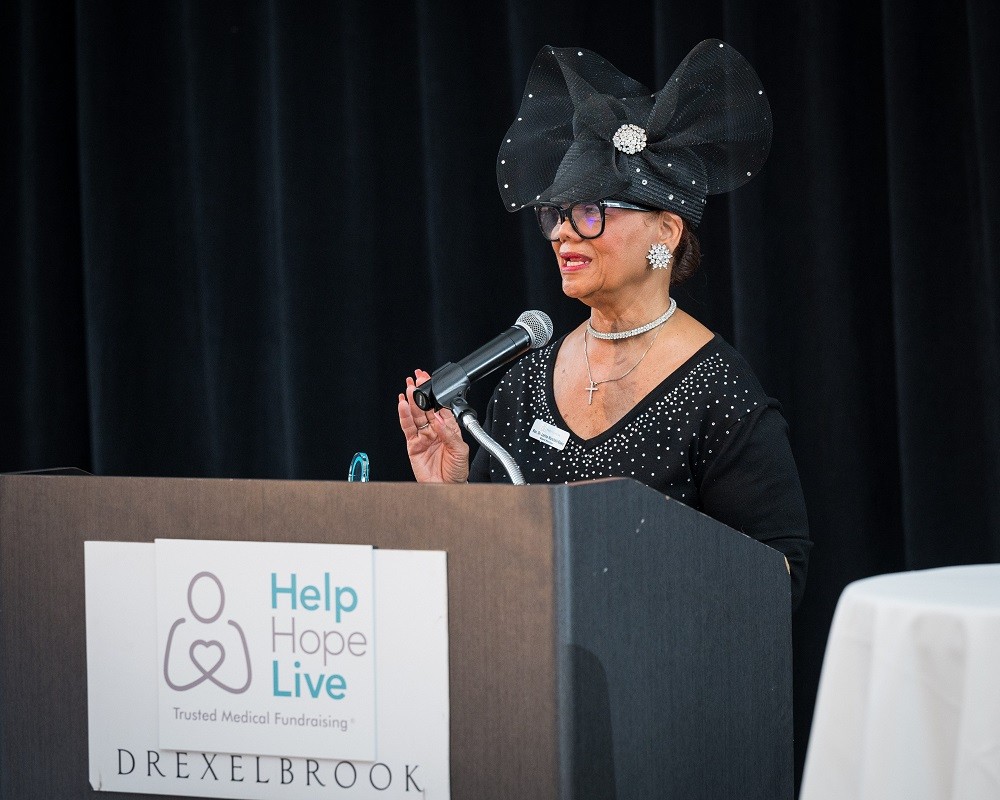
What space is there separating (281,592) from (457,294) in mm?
1768

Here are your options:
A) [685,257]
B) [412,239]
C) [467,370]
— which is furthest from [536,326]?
[412,239]

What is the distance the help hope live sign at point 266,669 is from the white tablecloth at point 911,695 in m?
0.40

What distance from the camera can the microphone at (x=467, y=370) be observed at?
5.39 ft

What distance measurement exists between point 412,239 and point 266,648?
6.26 feet

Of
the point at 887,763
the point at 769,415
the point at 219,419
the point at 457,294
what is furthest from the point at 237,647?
the point at 219,419

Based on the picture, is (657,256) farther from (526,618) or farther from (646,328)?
(526,618)

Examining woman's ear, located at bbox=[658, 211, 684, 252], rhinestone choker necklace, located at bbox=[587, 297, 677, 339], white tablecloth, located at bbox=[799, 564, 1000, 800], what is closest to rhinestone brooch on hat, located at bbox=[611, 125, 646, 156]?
woman's ear, located at bbox=[658, 211, 684, 252]

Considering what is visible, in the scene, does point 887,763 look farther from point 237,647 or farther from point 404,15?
point 404,15

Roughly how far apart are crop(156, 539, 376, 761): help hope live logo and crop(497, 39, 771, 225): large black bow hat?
2.90ft

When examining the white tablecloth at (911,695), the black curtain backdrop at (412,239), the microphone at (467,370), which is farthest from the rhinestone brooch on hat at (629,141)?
the white tablecloth at (911,695)

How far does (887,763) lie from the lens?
1195mm

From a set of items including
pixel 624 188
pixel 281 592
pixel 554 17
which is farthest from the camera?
pixel 554 17

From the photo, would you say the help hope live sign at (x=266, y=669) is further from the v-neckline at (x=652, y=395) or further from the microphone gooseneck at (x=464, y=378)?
the v-neckline at (x=652, y=395)

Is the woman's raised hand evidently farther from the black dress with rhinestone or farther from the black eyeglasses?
the black eyeglasses
